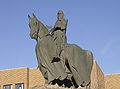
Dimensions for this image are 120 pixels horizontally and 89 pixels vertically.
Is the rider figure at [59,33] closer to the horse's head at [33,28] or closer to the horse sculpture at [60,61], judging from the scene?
the horse sculpture at [60,61]

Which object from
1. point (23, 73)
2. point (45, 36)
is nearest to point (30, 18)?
point (45, 36)

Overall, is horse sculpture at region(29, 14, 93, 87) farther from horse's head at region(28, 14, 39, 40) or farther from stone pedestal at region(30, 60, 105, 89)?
stone pedestal at region(30, 60, 105, 89)

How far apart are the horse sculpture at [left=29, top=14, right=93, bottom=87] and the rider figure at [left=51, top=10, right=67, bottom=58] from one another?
0.11 meters

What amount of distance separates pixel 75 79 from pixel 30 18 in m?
2.05

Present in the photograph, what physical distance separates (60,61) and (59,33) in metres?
0.80

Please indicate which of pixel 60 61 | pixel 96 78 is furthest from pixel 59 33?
pixel 96 78

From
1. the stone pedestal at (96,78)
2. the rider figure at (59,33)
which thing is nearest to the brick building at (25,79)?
the stone pedestal at (96,78)

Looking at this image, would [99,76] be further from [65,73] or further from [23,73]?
[65,73]

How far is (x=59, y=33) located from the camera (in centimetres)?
1250

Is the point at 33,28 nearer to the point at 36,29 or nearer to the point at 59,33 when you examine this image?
the point at 36,29

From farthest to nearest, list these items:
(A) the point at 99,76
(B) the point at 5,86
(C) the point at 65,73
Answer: (B) the point at 5,86 → (A) the point at 99,76 → (C) the point at 65,73

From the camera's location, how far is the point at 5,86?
190 feet

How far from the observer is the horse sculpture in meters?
12.2

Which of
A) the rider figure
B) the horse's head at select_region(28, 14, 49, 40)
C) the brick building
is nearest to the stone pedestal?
the brick building
